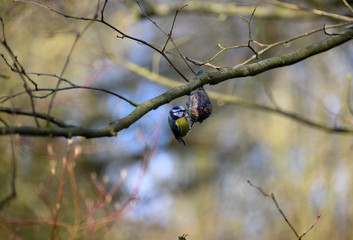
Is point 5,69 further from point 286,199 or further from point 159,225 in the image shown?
point 159,225

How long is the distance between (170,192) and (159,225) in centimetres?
135

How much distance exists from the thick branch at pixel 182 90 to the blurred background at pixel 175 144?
90 centimetres

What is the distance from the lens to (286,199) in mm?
6516

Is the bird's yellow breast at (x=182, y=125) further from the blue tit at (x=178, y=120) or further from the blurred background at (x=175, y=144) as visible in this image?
the blurred background at (x=175, y=144)

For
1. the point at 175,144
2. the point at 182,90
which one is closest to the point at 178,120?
the point at 182,90

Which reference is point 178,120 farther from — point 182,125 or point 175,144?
point 175,144

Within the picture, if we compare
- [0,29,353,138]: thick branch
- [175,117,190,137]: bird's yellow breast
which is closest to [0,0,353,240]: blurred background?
[0,29,353,138]: thick branch

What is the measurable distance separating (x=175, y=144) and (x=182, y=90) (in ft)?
32.4

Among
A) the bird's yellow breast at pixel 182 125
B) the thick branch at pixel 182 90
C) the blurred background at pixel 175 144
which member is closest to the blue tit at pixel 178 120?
the bird's yellow breast at pixel 182 125

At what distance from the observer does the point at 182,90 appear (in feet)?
6.04

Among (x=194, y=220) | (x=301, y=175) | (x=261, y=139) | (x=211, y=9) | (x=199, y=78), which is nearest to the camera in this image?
(x=199, y=78)

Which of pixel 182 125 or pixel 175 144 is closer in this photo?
pixel 182 125

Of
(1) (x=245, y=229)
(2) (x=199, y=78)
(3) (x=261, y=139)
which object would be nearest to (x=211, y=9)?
(2) (x=199, y=78)

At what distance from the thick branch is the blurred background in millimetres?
899
